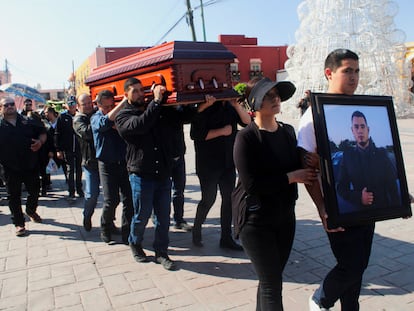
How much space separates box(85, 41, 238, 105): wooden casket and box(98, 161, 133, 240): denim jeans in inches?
44.4

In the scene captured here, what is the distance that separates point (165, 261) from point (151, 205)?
59 centimetres

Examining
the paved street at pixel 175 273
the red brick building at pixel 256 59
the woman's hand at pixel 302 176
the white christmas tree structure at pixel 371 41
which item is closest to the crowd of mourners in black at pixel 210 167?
the woman's hand at pixel 302 176

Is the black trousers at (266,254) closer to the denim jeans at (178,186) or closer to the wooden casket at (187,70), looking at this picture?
the wooden casket at (187,70)

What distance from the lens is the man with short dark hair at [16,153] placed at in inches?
207

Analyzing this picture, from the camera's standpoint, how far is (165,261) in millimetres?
3984

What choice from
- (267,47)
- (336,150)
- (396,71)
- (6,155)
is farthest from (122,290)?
(267,47)

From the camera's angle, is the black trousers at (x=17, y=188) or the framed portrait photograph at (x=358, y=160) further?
the black trousers at (x=17, y=188)

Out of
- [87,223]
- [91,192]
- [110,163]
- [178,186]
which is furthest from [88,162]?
[178,186]

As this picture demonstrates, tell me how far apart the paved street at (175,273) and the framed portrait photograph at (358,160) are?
1251 millimetres

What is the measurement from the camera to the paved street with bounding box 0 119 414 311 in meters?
3.29

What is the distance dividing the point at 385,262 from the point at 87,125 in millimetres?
3871

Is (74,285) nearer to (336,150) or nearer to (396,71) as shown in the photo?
(336,150)

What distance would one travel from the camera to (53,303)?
3.36m

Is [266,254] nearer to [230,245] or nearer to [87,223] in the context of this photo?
[230,245]
